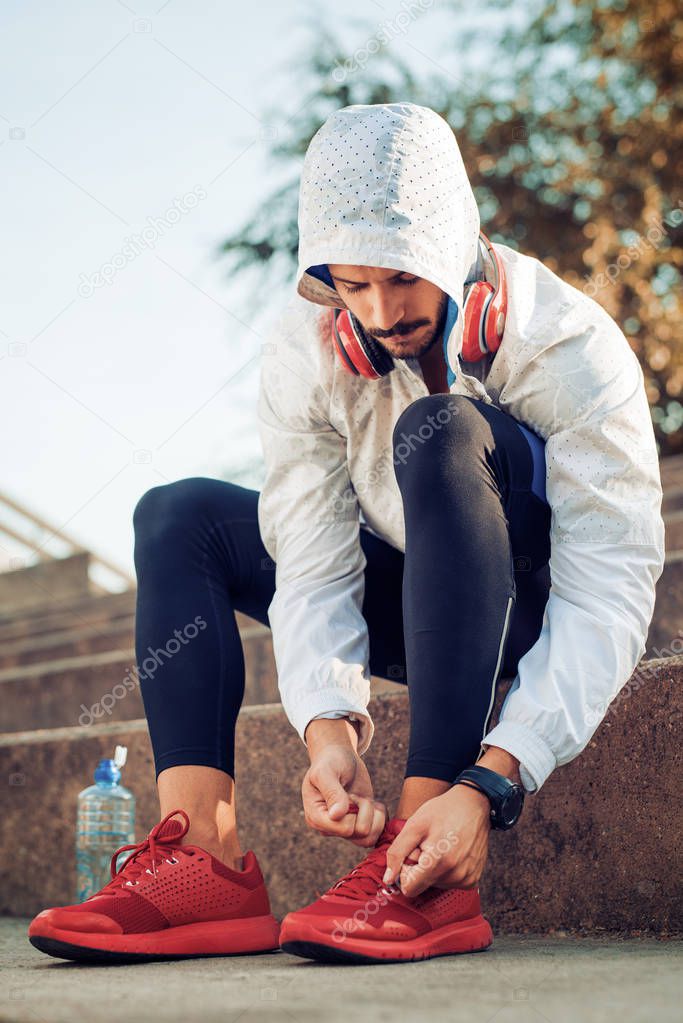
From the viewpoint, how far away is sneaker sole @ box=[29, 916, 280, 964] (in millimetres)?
1378

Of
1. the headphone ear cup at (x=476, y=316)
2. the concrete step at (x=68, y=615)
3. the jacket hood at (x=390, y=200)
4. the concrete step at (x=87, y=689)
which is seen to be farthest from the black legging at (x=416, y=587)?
the concrete step at (x=68, y=615)

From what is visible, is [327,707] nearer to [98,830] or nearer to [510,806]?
[510,806]

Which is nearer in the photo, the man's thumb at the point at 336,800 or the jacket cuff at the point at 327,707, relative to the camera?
the man's thumb at the point at 336,800

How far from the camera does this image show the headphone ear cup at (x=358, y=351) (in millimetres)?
1681

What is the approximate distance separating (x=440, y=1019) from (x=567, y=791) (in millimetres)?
954

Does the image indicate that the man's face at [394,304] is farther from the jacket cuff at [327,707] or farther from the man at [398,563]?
the jacket cuff at [327,707]

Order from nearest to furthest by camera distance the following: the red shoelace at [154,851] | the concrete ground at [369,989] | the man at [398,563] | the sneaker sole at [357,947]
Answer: the concrete ground at [369,989] → the sneaker sole at [357,947] → the man at [398,563] → the red shoelace at [154,851]

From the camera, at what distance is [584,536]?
1524mm

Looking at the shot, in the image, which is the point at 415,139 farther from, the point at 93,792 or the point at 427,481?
the point at 93,792

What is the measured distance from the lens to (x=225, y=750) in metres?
1.60

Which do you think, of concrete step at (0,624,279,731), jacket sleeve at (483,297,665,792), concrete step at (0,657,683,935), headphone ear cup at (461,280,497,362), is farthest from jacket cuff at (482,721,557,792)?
concrete step at (0,624,279,731)

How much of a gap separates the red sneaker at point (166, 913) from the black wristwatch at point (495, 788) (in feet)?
1.30

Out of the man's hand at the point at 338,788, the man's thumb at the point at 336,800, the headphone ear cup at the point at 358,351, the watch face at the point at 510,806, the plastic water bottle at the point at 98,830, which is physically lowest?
the plastic water bottle at the point at 98,830

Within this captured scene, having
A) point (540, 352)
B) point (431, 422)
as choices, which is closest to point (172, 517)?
point (431, 422)
